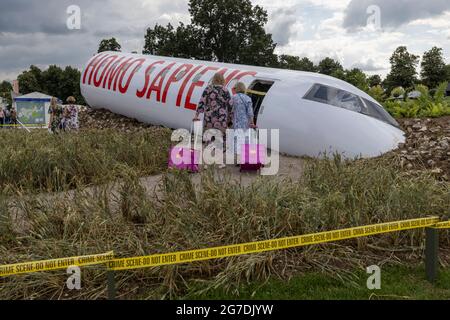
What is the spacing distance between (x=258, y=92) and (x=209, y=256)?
7.70 metres

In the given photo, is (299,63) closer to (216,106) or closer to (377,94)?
(377,94)

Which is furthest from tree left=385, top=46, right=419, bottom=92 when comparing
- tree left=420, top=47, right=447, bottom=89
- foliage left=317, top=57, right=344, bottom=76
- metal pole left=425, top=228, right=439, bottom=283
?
metal pole left=425, top=228, right=439, bottom=283

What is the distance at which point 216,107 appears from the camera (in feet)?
30.4

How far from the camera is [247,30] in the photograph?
158ft

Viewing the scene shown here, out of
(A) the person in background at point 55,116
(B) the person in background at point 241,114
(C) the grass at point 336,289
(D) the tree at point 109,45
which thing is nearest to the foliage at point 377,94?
(B) the person in background at point 241,114

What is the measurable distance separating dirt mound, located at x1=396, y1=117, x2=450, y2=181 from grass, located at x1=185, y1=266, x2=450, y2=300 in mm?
3737

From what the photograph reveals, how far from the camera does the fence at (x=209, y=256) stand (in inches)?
165

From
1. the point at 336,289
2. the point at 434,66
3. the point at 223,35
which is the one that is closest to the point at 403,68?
the point at 434,66

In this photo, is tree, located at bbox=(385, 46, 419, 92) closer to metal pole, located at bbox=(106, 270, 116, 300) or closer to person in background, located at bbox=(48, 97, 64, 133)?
person in background, located at bbox=(48, 97, 64, 133)

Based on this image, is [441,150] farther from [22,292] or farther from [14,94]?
[14,94]

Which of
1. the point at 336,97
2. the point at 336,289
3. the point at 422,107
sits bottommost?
the point at 336,289

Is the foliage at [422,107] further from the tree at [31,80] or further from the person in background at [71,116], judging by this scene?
the tree at [31,80]
